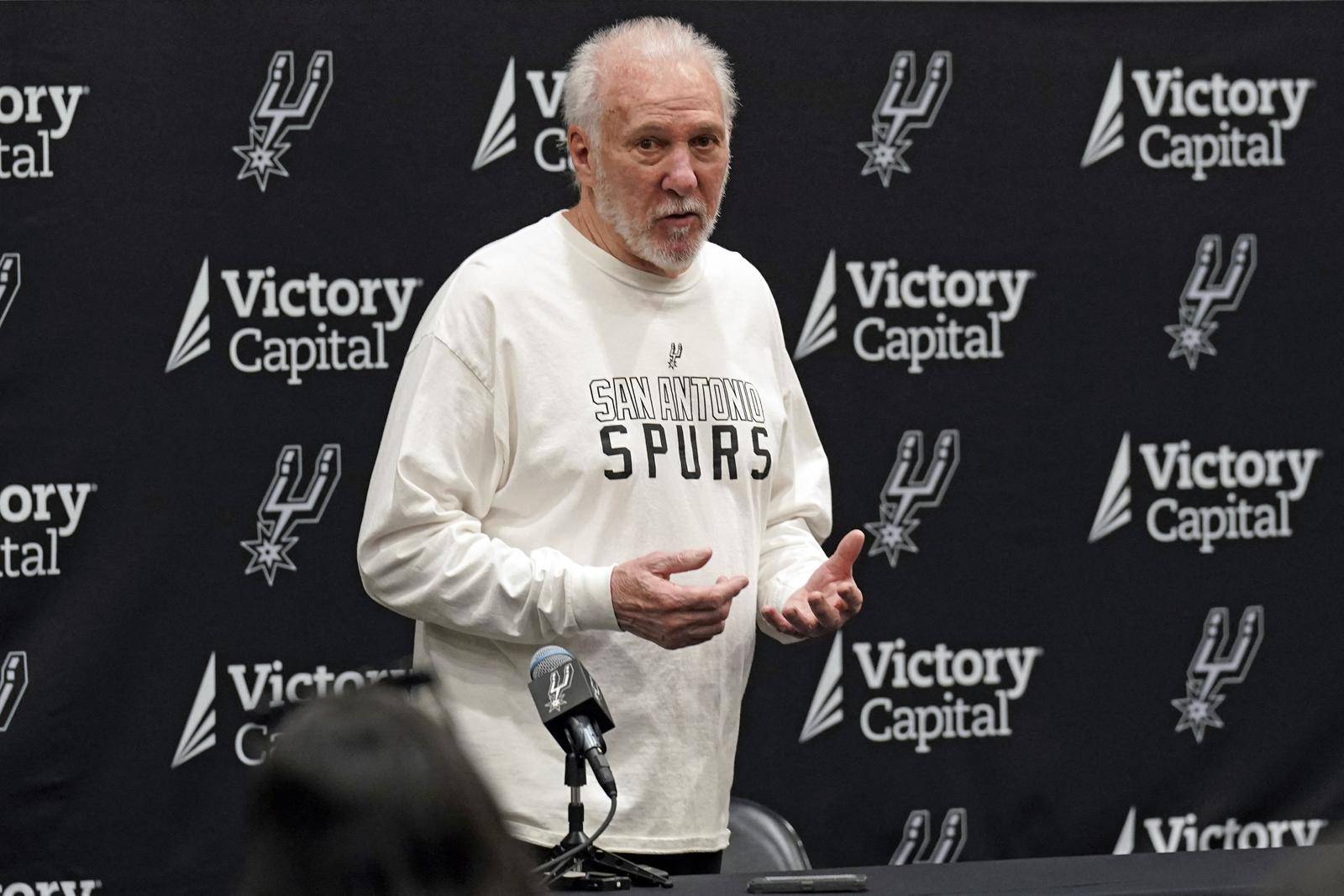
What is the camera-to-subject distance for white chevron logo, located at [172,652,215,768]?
3.80m

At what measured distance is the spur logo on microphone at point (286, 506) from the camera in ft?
12.6

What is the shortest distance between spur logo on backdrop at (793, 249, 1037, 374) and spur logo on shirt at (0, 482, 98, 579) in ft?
5.47

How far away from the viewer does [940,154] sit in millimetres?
4102

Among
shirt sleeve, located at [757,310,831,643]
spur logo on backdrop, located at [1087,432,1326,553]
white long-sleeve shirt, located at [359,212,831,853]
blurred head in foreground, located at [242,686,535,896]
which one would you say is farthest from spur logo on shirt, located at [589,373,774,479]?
spur logo on backdrop, located at [1087,432,1326,553]

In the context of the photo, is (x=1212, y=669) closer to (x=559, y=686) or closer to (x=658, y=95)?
(x=658, y=95)

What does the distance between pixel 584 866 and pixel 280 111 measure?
2.16 m

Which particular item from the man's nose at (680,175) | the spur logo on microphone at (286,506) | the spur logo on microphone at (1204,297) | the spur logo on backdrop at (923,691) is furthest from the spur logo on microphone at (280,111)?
the spur logo on microphone at (1204,297)

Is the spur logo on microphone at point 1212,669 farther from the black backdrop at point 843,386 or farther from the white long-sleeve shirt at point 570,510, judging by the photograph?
the white long-sleeve shirt at point 570,510

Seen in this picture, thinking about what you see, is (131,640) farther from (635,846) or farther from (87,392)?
(635,846)

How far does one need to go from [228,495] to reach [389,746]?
9.48ft

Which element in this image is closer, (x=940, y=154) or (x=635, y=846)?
(x=635, y=846)

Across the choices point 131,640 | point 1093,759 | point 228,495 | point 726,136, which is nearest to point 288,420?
point 228,495

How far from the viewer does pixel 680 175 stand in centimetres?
270

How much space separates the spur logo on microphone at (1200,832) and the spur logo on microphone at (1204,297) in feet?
3.64
